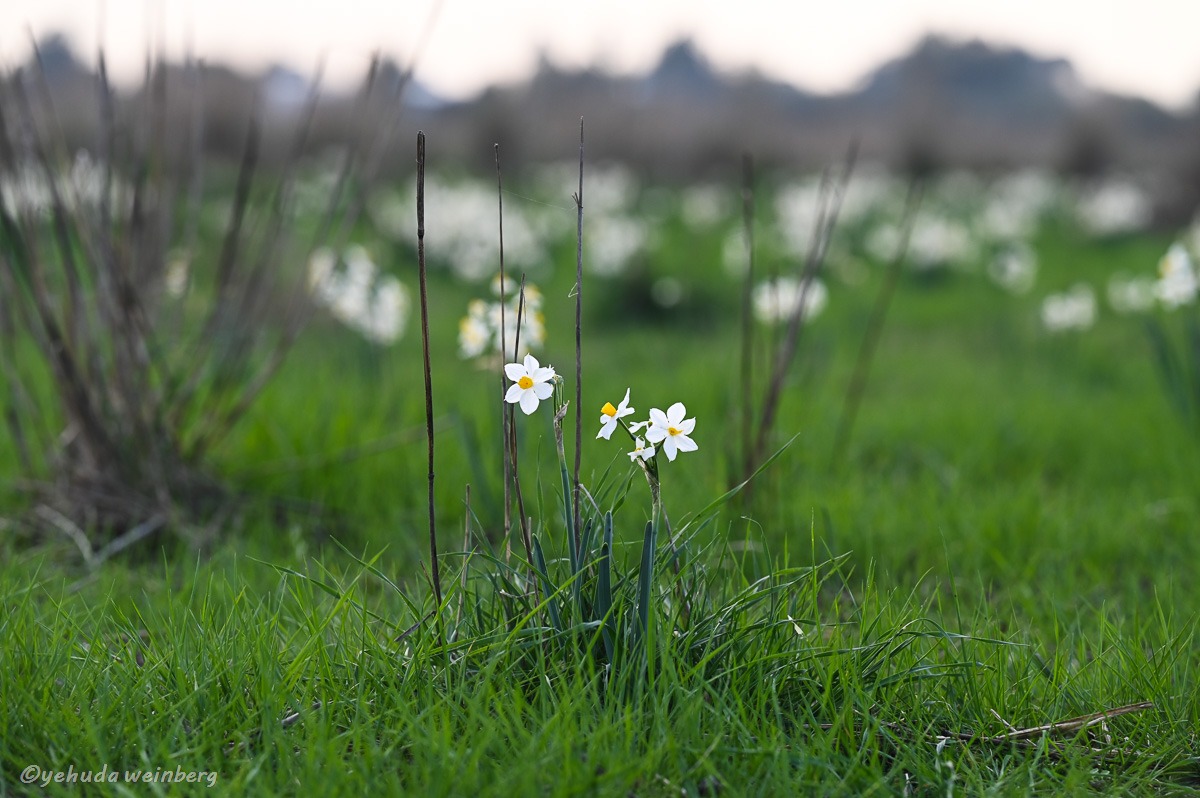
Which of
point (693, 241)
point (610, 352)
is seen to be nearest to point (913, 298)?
point (693, 241)

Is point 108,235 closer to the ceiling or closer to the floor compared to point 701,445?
closer to the ceiling

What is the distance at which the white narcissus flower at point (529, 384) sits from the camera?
146cm

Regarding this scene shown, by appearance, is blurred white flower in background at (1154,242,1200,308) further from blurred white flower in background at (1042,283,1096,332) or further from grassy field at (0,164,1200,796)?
blurred white flower in background at (1042,283,1096,332)

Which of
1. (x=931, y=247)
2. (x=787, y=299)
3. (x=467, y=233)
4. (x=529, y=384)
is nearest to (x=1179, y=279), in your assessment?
(x=787, y=299)

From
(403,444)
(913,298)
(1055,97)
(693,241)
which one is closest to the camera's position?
(403,444)

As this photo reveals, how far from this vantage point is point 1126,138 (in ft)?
52.5

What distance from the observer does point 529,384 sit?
1.48 metres

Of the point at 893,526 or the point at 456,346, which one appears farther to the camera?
the point at 456,346

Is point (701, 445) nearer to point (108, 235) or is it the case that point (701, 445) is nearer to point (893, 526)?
point (893, 526)

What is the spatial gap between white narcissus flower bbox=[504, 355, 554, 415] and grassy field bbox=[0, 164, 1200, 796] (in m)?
0.22

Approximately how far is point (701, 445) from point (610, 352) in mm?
2167

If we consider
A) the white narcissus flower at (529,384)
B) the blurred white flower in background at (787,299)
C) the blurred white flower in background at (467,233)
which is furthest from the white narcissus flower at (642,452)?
the blurred white flower in background at (467,233)

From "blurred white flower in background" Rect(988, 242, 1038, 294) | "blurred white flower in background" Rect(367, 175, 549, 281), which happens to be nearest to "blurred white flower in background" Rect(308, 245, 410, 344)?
"blurred white flower in background" Rect(367, 175, 549, 281)

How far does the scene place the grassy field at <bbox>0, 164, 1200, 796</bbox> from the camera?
4.70 ft
